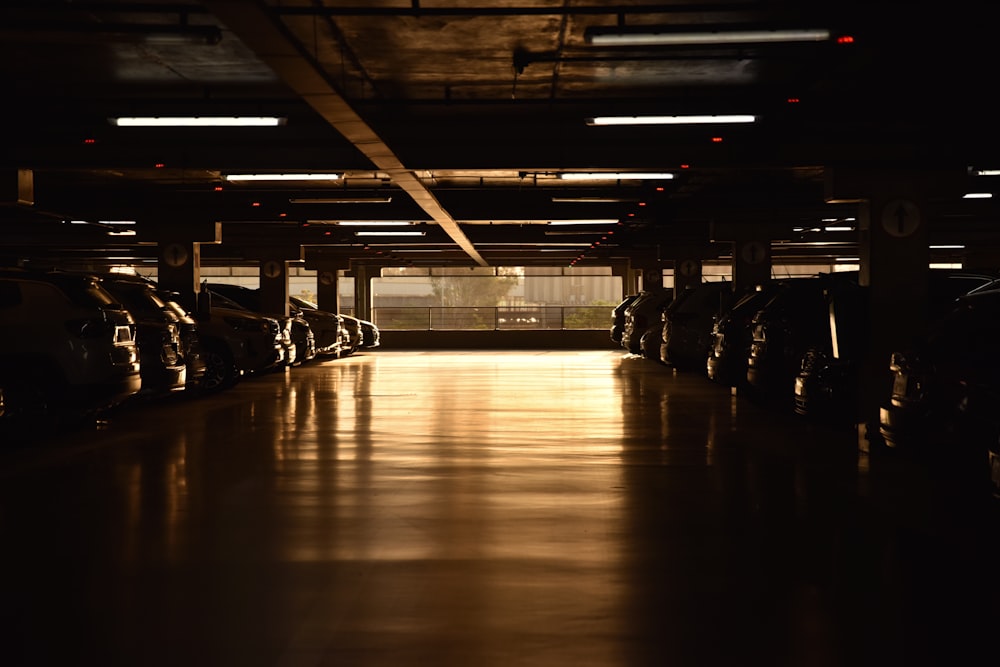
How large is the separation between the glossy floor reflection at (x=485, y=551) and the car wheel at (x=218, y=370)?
5.78 meters

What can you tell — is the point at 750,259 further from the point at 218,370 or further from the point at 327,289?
the point at 327,289

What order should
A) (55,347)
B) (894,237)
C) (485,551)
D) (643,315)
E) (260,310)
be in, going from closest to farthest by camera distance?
(485,551), (55,347), (894,237), (260,310), (643,315)

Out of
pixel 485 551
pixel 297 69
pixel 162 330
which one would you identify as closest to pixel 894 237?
pixel 297 69

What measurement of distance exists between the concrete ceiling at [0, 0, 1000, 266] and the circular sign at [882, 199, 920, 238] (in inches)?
20.8

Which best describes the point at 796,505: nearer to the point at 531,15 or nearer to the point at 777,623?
the point at 777,623

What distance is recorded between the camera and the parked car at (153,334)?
13.5 meters

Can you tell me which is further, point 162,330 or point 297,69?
point 162,330

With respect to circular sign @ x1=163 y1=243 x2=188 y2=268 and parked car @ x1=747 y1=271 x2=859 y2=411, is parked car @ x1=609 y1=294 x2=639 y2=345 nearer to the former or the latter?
circular sign @ x1=163 y1=243 x2=188 y2=268

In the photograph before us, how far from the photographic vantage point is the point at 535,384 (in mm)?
20719

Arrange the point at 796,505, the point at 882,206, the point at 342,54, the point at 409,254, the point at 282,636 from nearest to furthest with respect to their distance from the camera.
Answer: the point at 282,636 → the point at 796,505 → the point at 342,54 → the point at 882,206 → the point at 409,254

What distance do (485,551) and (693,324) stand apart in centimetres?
1544

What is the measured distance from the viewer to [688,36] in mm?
8828

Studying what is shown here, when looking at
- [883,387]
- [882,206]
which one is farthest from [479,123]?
[883,387]

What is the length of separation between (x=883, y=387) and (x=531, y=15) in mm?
4783
